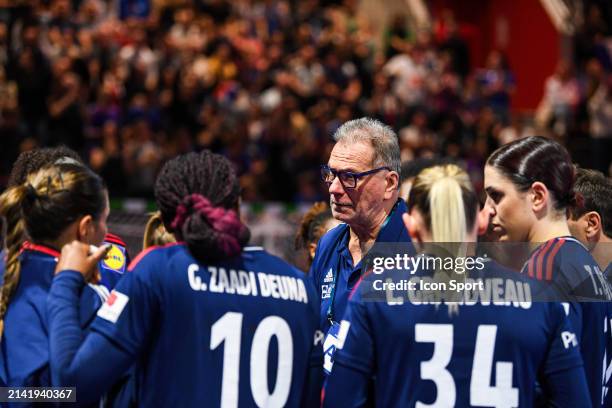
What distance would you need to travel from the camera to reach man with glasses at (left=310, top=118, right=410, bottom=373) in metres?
4.52

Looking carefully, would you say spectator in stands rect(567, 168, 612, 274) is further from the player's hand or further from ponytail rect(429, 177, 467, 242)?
the player's hand

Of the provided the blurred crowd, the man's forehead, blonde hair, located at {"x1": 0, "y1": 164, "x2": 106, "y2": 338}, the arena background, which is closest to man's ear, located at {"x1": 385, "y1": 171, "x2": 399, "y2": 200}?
the man's forehead

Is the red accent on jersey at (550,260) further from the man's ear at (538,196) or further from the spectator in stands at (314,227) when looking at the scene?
the spectator in stands at (314,227)

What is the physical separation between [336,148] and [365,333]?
5.04 feet

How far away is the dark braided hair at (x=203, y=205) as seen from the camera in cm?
328

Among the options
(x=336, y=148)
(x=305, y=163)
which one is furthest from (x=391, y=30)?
(x=336, y=148)

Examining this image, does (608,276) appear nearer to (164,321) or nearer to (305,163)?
(164,321)

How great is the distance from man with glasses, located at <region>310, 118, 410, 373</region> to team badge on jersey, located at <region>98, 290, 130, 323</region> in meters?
1.43

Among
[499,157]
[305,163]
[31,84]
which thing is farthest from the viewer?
[305,163]

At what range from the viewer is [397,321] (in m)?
3.33

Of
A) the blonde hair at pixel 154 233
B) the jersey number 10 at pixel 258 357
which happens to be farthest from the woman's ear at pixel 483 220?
the blonde hair at pixel 154 233

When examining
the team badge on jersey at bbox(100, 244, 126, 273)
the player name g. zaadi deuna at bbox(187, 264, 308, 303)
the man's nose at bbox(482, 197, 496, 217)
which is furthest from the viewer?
the team badge on jersey at bbox(100, 244, 126, 273)

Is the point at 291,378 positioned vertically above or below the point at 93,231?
below

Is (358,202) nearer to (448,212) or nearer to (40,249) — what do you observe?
(448,212)
